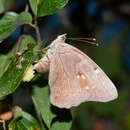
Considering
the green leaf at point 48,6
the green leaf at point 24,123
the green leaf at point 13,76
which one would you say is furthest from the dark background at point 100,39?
the green leaf at point 13,76

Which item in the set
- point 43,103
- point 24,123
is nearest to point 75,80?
point 43,103

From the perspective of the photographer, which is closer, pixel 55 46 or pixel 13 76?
pixel 13 76

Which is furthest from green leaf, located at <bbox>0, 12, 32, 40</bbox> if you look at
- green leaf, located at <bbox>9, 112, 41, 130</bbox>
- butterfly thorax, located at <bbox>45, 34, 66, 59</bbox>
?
green leaf, located at <bbox>9, 112, 41, 130</bbox>

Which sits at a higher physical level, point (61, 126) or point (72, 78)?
point (72, 78)

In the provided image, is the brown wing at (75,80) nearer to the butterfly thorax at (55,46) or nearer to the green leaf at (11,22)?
the butterfly thorax at (55,46)

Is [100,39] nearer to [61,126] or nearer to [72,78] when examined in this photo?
[72,78]

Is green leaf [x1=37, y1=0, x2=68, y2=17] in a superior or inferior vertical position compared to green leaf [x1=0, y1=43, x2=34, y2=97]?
superior

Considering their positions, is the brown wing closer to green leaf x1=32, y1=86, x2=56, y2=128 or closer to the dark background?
green leaf x1=32, y1=86, x2=56, y2=128
